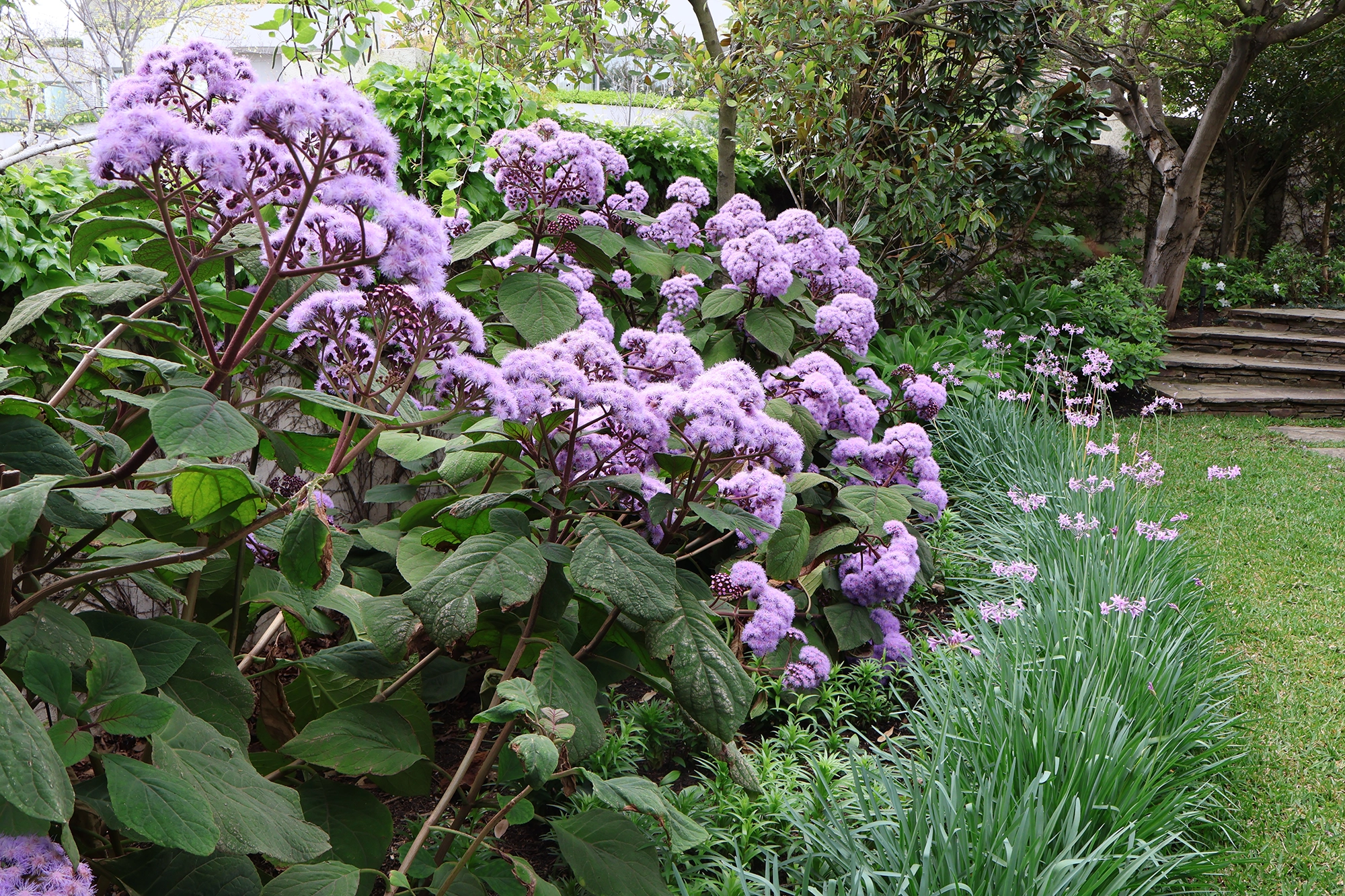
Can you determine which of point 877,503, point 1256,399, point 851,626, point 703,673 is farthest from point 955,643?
point 1256,399

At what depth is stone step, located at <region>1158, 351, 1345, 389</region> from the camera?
28.1 feet

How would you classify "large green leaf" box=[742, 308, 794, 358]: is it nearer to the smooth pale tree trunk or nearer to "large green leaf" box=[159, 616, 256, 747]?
the smooth pale tree trunk

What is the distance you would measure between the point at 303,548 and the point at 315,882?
46 cm

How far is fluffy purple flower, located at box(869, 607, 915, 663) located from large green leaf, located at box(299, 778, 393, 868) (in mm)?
1822

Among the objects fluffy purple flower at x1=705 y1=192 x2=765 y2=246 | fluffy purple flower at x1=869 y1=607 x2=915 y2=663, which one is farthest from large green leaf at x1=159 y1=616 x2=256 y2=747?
fluffy purple flower at x1=705 y1=192 x2=765 y2=246

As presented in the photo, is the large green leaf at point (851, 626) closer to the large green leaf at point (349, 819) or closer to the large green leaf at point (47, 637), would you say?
the large green leaf at point (349, 819)

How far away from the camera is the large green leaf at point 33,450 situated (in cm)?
104

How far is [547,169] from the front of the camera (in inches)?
99.9

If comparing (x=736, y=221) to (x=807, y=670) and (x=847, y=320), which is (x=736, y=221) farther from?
(x=807, y=670)

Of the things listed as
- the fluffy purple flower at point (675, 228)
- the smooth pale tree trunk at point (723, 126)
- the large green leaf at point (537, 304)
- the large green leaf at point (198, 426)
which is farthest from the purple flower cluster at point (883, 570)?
the smooth pale tree trunk at point (723, 126)

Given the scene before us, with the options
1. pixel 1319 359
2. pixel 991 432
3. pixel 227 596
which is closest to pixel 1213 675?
pixel 991 432

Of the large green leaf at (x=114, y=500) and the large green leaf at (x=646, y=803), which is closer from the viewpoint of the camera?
the large green leaf at (x=114, y=500)

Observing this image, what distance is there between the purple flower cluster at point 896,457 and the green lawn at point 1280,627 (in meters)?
1.25

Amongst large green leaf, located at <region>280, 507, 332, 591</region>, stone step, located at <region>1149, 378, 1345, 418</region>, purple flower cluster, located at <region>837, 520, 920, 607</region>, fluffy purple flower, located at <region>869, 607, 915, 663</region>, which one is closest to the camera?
large green leaf, located at <region>280, 507, 332, 591</region>
